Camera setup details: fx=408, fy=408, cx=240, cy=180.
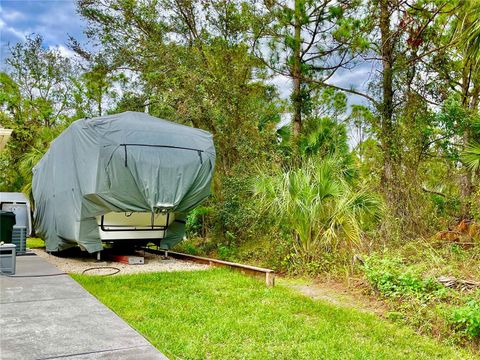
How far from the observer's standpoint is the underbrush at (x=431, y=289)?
4.02 meters

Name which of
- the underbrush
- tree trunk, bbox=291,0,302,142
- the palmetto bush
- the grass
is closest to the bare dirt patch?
the underbrush

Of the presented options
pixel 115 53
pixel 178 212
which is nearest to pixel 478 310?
pixel 178 212

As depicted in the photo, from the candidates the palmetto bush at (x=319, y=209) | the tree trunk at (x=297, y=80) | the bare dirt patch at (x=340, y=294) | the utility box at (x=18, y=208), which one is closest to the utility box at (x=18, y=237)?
the utility box at (x=18, y=208)

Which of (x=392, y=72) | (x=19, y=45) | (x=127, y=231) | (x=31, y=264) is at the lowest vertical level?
(x=31, y=264)

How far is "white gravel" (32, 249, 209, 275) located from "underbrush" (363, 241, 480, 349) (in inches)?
138

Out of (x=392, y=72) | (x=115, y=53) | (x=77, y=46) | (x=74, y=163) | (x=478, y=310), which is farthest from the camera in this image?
(x=77, y=46)

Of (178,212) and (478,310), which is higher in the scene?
(178,212)

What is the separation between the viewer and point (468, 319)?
3.88m

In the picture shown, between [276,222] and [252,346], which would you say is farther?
[276,222]

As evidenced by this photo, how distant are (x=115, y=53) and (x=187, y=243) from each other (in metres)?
7.09

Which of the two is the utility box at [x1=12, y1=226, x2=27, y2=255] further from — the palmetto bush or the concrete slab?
the palmetto bush

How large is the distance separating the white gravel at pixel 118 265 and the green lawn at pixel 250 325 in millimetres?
1355

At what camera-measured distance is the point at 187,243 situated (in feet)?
36.1

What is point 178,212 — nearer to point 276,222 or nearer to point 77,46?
point 276,222
